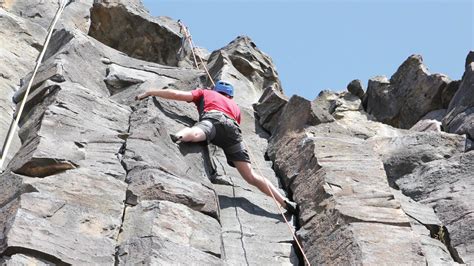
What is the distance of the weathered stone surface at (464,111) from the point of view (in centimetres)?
1432

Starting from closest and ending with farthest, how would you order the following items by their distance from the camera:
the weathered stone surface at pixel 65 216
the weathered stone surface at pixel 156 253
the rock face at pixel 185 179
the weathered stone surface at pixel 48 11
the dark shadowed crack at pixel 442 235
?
the weathered stone surface at pixel 65 216 < the weathered stone surface at pixel 156 253 < the rock face at pixel 185 179 < the dark shadowed crack at pixel 442 235 < the weathered stone surface at pixel 48 11

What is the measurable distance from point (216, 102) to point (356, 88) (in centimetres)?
1279

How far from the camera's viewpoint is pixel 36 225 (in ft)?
Result: 25.1

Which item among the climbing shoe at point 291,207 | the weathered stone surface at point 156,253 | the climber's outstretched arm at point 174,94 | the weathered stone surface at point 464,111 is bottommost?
the weathered stone surface at point 156,253

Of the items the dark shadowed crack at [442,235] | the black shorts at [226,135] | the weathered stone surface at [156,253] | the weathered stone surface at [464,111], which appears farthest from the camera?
the weathered stone surface at [464,111]

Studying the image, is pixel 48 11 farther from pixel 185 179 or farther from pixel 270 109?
pixel 185 179

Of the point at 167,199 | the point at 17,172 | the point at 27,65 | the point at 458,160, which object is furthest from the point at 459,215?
the point at 27,65

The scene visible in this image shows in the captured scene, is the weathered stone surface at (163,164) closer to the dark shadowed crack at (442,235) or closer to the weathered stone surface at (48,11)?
the dark shadowed crack at (442,235)

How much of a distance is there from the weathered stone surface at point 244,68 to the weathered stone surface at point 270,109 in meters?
1.77

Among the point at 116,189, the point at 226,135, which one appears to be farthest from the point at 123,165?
the point at 226,135

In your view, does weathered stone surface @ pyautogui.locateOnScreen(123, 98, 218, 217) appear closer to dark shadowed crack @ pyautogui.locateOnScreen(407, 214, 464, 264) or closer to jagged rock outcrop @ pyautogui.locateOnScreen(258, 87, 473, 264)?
jagged rock outcrop @ pyautogui.locateOnScreen(258, 87, 473, 264)

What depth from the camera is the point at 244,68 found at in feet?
66.0

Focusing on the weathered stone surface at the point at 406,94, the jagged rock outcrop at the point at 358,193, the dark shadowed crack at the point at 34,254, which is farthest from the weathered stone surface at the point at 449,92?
the dark shadowed crack at the point at 34,254

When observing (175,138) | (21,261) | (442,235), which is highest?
(175,138)
